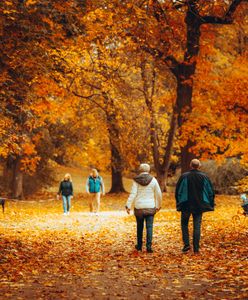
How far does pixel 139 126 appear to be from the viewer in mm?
34781

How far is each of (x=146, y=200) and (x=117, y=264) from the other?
2140 millimetres

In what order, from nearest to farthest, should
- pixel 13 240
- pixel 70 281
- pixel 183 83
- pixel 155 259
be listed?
1. pixel 70 281
2. pixel 155 259
3. pixel 13 240
4. pixel 183 83

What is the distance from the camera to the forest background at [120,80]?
42.3 feet

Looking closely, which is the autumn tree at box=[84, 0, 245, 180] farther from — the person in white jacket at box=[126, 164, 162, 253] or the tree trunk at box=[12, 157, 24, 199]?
the tree trunk at box=[12, 157, 24, 199]

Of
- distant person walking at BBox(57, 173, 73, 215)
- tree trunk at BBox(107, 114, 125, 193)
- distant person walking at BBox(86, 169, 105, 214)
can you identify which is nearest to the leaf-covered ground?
distant person walking at BBox(86, 169, 105, 214)

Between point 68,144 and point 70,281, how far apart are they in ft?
103

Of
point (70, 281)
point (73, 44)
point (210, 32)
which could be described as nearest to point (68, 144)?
point (210, 32)

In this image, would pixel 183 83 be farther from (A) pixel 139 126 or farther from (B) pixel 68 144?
(B) pixel 68 144

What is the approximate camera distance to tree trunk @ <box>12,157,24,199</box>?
3625cm

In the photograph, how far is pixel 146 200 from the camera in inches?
507

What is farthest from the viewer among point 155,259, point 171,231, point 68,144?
point 68,144

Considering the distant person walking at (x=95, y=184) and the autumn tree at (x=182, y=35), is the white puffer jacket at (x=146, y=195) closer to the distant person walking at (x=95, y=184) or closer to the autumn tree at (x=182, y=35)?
the autumn tree at (x=182, y=35)

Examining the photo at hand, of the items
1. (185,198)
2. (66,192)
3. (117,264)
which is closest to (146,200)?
(185,198)

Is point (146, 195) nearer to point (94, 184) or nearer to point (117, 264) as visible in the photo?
point (117, 264)
